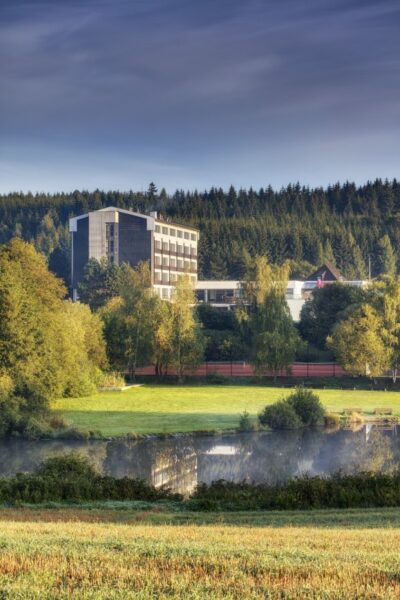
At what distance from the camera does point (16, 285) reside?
175 ft

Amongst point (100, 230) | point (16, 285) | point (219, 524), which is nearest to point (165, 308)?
point (16, 285)

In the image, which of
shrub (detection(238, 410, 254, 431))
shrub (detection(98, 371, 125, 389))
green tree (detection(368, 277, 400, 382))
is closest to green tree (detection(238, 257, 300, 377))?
green tree (detection(368, 277, 400, 382))

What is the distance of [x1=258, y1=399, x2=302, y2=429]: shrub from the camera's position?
4972cm

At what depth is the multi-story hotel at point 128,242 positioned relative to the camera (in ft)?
380

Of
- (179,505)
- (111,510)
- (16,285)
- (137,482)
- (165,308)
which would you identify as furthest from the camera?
(165,308)

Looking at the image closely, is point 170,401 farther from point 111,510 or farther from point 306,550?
point 306,550

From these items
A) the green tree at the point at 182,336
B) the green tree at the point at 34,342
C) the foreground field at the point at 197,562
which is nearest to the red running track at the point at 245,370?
the green tree at the point at 182,336

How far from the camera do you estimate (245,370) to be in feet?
261

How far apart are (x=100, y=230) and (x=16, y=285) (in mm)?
66106

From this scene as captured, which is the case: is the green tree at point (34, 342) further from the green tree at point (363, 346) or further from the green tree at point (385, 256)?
the green tree at point (385, 256)

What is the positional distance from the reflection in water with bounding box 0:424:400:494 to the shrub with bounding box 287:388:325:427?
1359mm

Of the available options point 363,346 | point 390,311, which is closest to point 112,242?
point 390,311

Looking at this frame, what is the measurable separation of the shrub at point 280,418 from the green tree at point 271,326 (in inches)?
778

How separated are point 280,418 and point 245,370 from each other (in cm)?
2975
